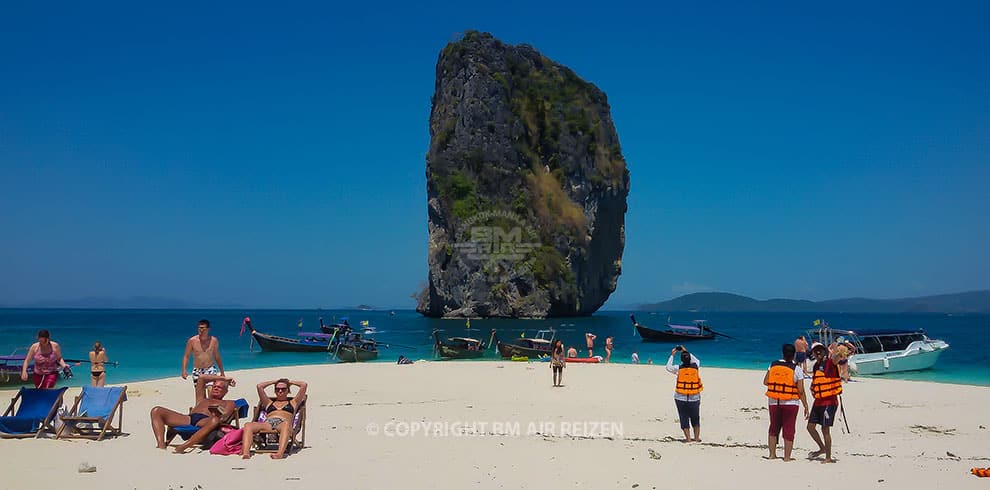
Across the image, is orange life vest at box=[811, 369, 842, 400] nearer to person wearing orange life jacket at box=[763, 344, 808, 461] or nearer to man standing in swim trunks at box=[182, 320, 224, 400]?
person wearing orange life jacket at box=[763, 344, 808, 461]

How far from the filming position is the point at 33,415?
10086 mm

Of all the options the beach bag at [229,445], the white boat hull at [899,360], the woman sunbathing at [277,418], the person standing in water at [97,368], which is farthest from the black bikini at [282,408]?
the white boat hull at [899,360]

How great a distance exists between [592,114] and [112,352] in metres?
74.2

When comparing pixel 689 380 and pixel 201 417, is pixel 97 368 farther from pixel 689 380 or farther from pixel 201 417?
pixel 689 380

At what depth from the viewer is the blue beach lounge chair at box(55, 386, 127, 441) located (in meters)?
9.80

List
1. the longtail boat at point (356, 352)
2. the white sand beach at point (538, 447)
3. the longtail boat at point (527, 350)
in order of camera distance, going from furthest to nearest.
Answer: the longtail boat at point (356, 352) → the longtail boat at point (527, 350) → the white sand beach at point (538, 447)

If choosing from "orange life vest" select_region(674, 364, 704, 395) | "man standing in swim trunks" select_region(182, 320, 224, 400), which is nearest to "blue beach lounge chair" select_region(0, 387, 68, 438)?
"man standing in swim trunks" select_region(182, 320, 224, 400)

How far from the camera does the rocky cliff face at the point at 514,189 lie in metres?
85.7

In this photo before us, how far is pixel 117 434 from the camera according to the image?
10.3m

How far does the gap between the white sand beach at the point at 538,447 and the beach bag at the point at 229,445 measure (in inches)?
7.2

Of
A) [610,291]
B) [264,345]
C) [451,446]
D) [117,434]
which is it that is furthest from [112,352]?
[610,291]

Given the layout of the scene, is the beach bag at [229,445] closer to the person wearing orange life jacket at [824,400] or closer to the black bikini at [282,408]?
the black bikini at [282,408]

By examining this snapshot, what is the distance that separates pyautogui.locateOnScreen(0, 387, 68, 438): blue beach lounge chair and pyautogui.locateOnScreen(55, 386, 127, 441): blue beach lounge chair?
0.25 metres
